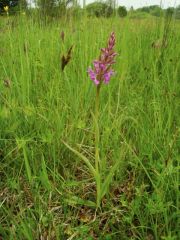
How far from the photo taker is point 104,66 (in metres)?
0.95

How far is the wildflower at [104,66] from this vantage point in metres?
0.94

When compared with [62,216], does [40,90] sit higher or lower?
higher

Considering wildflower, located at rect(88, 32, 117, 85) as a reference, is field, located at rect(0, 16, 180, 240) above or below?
below

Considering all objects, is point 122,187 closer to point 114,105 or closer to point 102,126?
point 102,126

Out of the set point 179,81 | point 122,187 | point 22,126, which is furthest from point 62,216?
point 179,81

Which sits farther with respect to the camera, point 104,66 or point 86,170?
point 86,170

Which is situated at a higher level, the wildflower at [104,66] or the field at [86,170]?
the wildflower at [104,66]

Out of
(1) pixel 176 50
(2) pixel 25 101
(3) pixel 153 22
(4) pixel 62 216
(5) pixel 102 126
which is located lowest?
(4) pixel 62 216

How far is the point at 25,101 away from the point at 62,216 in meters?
0.70

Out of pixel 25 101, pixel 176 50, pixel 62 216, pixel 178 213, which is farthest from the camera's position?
pixel 176 50

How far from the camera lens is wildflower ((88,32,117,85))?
0.94 metres

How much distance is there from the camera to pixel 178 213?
0.98 meters

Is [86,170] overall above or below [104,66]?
below

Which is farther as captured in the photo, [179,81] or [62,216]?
[179,81]
